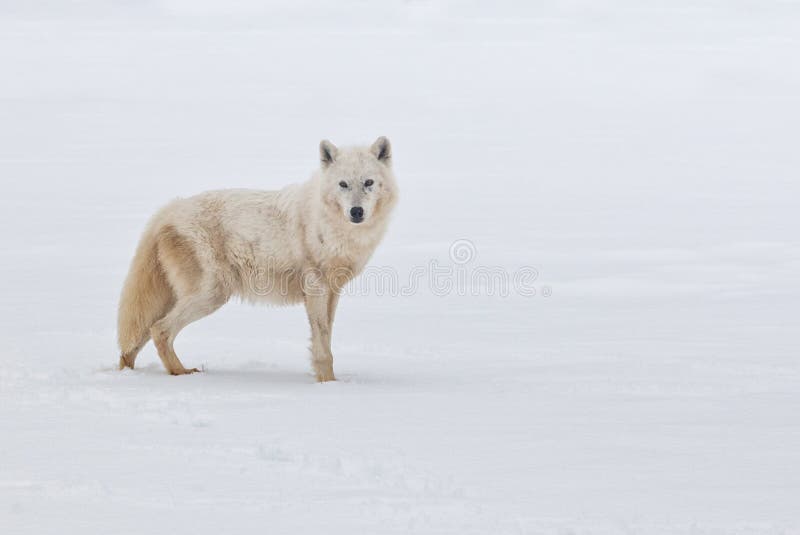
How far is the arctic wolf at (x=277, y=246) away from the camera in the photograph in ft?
23.9

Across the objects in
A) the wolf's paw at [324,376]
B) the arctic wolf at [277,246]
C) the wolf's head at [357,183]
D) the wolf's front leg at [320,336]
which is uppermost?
the wolf's head at [357,183]

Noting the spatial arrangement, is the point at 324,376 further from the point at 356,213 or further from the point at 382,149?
the point at 382,149

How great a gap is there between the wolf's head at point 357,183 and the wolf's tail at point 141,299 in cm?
146

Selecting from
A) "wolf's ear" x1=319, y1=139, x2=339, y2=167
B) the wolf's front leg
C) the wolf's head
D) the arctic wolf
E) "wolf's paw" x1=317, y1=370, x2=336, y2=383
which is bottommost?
"wolf's paw" x1=317, y1=370, x2=336, y2=383

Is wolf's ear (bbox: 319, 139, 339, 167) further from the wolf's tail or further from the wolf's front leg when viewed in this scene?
the wolf's tail

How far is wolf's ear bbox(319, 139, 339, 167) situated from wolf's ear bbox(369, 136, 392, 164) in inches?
11.2

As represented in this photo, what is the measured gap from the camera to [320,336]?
290 inches

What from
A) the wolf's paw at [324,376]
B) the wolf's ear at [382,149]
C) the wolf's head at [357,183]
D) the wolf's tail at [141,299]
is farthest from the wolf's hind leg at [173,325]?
the wolf's ear at [382,149]

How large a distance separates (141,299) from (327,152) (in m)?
1.84

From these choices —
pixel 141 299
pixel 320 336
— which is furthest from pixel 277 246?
pixel 141 299

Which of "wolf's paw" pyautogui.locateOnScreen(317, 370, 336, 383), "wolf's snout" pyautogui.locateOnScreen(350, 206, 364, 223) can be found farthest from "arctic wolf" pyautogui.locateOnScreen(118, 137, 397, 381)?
"wolf's snout" pyautogui.locateOnScreen(350, 206, 364, 223)

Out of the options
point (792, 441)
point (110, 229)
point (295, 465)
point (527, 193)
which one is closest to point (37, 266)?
point (110, 229)

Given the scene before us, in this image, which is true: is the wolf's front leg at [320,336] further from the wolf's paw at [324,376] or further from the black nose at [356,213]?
the black nose at [356,213]

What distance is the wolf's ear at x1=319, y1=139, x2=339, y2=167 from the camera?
24.0 feet
